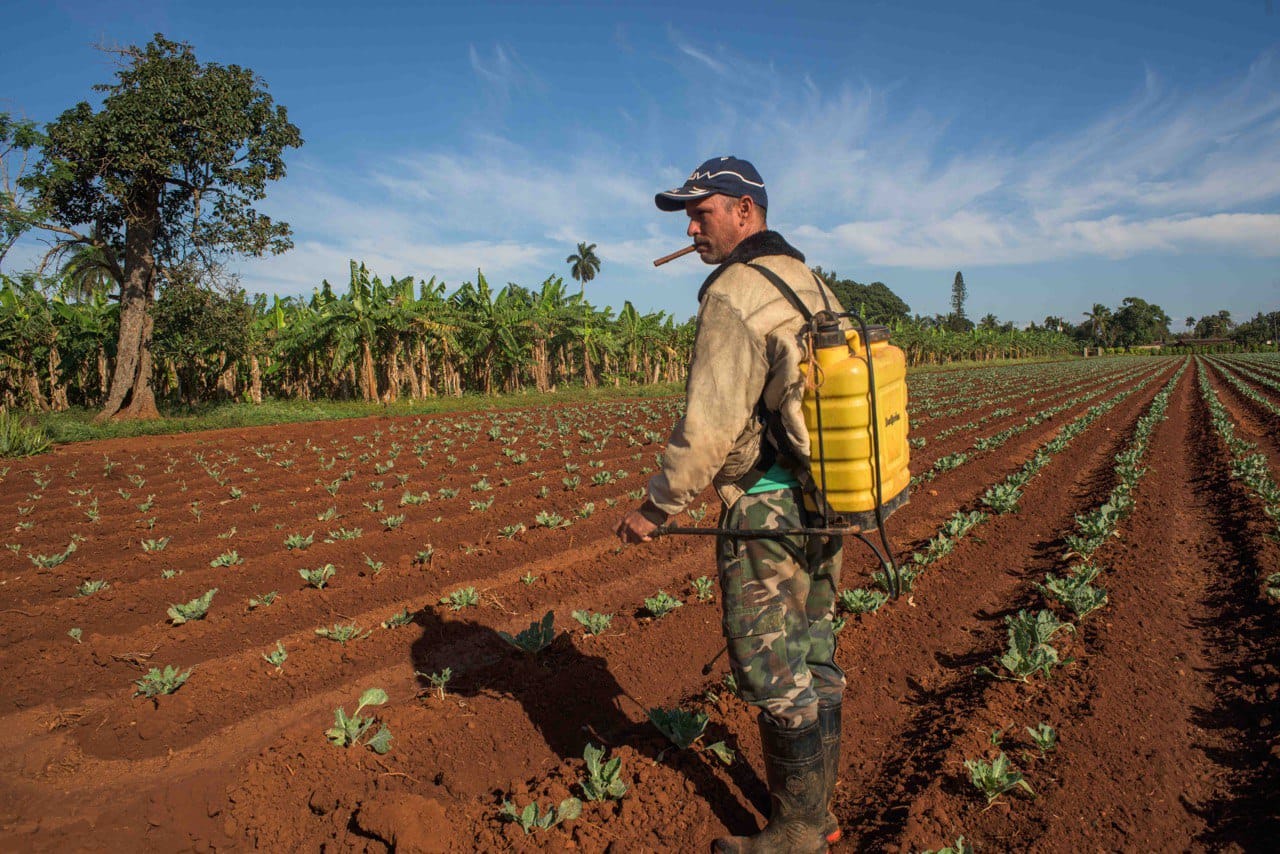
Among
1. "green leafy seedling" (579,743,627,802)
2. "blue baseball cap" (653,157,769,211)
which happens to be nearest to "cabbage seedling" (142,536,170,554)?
"green leafy seedling" (579,743,627,802)

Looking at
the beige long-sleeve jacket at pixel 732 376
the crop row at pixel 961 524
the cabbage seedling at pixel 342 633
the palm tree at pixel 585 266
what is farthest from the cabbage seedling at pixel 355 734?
the palm tree at pixel 585 266

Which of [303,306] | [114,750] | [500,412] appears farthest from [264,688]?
[303,306]

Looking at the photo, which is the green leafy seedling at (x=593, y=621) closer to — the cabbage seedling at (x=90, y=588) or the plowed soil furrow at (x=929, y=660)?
the plowed soil furrow at (x=929, y=660)

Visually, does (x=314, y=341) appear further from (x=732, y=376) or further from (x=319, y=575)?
(x=732, y=376)

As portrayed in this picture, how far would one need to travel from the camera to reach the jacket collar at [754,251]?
2400 mm

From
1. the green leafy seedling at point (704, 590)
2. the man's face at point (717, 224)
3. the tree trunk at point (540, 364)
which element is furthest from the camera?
the tree trunk at point (540, 364)

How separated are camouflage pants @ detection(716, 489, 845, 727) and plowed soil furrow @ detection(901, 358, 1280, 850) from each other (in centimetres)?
81

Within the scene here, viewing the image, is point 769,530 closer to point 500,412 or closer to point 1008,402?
point 500,412

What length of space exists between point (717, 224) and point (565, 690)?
112 inches

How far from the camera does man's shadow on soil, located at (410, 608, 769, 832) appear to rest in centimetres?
313

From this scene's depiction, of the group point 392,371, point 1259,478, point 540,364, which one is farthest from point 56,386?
point 1259,478

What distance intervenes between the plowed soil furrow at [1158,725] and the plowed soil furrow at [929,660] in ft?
0.70

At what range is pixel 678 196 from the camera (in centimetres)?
244

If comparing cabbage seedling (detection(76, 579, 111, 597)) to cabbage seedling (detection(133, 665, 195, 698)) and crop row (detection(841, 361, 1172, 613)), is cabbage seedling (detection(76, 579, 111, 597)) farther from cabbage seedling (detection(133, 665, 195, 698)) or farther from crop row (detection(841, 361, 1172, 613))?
crop row (detection(841, 361, 1172, 613))
